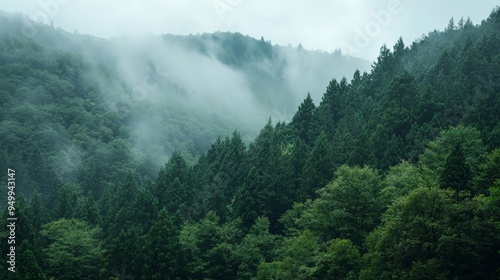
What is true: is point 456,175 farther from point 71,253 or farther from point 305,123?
point 305,123

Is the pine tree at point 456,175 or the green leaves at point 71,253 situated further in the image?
the green leaves at point 71,253

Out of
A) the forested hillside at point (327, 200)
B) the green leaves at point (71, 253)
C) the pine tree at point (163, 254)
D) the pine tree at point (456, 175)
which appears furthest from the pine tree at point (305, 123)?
the pine tree at point (456, 175)

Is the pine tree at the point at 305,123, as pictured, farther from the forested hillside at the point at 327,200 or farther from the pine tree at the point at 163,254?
the pine tree at the point at 163,254

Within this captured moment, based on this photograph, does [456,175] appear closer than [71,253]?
Yes

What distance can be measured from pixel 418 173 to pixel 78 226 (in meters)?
35.7

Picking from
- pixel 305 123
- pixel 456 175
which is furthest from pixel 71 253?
pixel 305 123

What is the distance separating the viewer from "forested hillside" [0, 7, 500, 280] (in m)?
28.6

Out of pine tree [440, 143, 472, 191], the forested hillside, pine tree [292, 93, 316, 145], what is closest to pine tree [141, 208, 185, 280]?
the forested hillside

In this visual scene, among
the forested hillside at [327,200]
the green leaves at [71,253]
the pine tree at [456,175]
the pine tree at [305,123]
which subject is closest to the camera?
the forested hillside at [327,200]

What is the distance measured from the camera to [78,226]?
53969mm

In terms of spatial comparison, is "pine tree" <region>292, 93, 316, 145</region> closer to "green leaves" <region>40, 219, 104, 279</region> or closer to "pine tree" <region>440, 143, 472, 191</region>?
"green leaves" <region>40, 219, 104, 279</region>

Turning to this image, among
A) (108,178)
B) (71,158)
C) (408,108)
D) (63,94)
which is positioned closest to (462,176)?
(408,108)

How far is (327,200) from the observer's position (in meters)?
40.0

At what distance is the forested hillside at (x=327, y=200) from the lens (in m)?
28.6
